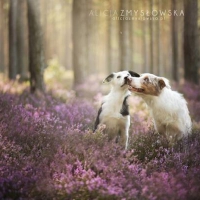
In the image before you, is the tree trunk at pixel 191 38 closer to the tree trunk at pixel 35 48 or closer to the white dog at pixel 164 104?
the tree trunk at pixel 35 48

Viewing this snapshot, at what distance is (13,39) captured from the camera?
20.0m

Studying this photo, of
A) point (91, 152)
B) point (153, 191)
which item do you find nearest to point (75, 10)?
point (91, 152)

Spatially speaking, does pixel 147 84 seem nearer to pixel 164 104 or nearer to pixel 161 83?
pixel 161 83

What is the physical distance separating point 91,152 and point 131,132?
3.23 meters

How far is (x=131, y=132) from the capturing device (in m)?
9.27

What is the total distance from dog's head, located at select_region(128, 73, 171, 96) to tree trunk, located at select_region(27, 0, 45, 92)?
583 cm

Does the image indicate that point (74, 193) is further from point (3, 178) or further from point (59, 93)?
point (59, 93)

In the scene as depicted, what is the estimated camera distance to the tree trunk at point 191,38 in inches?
683

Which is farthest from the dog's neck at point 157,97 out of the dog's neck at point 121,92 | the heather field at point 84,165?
the heather field at point 84,165

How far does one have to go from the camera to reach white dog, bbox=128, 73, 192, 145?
24.6ft

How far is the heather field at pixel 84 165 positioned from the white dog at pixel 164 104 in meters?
0.27

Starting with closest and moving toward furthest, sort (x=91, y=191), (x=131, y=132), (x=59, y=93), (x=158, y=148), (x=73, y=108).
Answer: (x=91, y=191)
(x=158, y=148)
(x=131, y=132)
(x=73, y=108)
(x=59, y=93)

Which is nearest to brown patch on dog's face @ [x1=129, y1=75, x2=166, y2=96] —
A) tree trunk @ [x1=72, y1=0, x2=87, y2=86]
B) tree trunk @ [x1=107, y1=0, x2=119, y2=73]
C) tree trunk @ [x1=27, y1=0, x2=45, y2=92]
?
tree trunk @ [x1=27, y1=0, x2=45, y2=92]

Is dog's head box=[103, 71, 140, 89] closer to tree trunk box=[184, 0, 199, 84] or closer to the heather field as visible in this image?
the heather field
